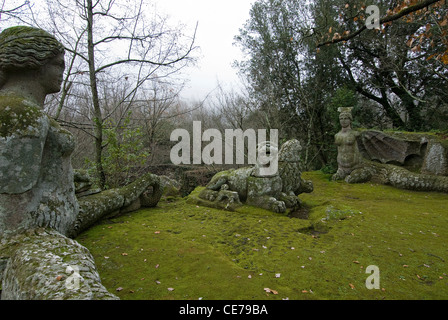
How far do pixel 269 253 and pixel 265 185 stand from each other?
1.94 m

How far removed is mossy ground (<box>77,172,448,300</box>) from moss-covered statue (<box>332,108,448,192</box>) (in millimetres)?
2590

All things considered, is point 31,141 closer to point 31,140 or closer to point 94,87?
point 31,140

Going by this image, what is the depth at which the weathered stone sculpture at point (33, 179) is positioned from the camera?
1.73m

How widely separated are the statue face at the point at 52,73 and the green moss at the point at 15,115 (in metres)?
0.32

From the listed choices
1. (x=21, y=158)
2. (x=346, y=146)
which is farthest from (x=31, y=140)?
(x=346, y=146)

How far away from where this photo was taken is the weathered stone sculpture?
1.73m

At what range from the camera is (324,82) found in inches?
515

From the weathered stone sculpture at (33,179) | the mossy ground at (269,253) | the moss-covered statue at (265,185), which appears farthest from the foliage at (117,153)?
the weathered stone sculpture at (33,179)

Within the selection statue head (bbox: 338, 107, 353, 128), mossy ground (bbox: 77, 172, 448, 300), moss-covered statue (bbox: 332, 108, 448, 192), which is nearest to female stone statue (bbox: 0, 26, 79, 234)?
mossy ground (bbox: 77, 172, 448, 300)

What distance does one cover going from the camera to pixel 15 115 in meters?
2.12

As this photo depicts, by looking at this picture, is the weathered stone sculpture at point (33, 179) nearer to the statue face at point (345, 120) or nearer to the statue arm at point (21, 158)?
the statue arm at point (21, 158)

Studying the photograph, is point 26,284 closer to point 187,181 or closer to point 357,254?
point 357,254
